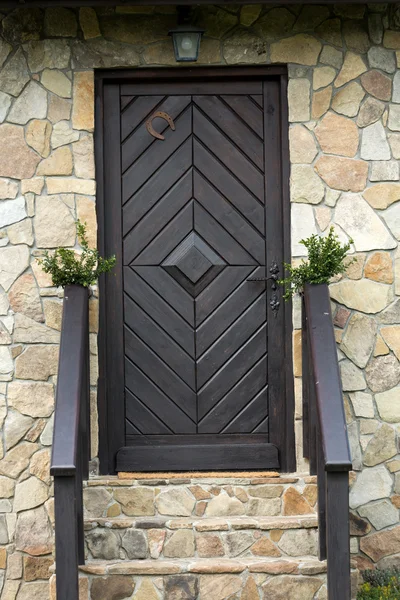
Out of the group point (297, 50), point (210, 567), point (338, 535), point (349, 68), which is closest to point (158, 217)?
point (297, 50)

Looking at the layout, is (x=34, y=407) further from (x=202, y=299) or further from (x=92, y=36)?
(x=92, y=36)

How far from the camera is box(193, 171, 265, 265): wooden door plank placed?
5555mm

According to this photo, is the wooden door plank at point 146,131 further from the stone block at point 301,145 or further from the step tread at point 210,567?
the step tread at point 210,567

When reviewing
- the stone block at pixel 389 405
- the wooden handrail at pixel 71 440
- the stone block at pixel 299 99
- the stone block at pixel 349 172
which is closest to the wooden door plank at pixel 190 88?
the stone block at pixel 299 99

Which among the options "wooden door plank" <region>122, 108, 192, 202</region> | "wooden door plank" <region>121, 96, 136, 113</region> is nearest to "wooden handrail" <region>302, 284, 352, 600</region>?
"wooden door plank" <region>122, 108, 192, 202</region>

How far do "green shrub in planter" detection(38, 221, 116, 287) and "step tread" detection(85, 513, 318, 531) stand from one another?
133 centimetres

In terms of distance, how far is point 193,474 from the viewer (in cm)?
540

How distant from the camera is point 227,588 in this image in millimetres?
4711

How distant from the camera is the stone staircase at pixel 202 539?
4691mm

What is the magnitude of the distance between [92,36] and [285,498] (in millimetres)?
2917

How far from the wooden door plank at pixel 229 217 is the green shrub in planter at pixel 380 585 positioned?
1927 millimetres

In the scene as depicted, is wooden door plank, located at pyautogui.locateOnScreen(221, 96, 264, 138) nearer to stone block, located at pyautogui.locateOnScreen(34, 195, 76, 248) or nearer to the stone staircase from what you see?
stone block, located at pyautogui.locateOnScreen(34, 195, 76, 248)

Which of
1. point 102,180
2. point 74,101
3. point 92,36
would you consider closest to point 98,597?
point 102,180

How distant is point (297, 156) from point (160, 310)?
1.23 metres
